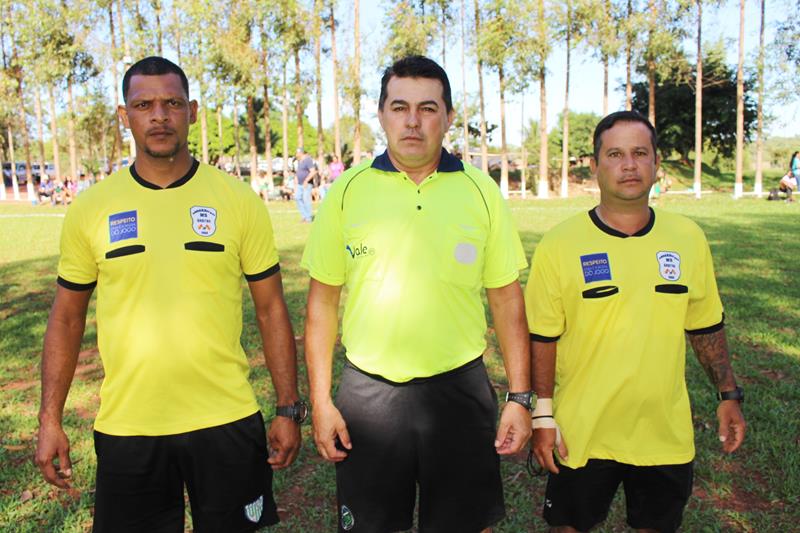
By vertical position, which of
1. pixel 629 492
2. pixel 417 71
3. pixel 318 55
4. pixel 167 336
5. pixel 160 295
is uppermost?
pixel 318 55

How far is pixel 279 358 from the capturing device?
8.82 ft

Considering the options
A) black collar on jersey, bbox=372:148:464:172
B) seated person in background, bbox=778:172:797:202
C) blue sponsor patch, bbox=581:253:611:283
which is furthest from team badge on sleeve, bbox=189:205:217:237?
seated person in background, bbox=778:172:797:202

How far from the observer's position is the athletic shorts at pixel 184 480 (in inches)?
97.3

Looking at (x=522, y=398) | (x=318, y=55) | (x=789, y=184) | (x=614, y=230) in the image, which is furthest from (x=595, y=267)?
(x=318, y=55)

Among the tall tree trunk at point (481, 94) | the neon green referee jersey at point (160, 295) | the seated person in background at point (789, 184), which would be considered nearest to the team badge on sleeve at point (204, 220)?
the neon green referee jersey at point (160, 295)

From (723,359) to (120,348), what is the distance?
2.55 metres

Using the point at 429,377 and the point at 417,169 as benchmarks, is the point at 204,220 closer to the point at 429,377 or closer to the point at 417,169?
the point at 417,169

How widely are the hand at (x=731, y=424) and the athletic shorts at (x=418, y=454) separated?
110 cm

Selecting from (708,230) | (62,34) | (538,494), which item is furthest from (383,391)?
(62,34)

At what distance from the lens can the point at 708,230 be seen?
15.9 meters

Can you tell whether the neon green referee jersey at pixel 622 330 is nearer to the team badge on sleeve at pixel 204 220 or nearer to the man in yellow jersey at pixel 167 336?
the man in yellow jersey at pixel 167 336

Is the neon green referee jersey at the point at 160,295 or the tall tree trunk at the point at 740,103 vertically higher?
the tall tree trunk at the point at 740,103

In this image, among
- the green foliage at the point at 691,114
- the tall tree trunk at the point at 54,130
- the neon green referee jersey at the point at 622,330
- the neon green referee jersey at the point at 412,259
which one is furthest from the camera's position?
the green foliage at the point at 691,114

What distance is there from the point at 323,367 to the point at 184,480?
0.75m
